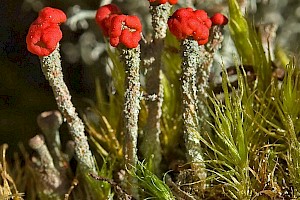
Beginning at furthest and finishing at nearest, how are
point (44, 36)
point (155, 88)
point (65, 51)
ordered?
point (65, 51)
point (155, 88)
point (44, 36)

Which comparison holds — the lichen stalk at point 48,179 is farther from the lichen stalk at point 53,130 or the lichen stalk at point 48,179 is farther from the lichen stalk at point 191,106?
the lichen stalk at point 191,106

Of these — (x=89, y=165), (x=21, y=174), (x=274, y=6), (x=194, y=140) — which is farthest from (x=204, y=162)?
(x=274, y=6)

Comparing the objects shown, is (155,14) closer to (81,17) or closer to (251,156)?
(251,156)

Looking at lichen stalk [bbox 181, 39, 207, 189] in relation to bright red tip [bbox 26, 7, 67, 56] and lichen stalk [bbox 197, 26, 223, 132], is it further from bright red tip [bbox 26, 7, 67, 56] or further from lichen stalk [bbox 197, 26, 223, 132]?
bright red tip [bbox 26, 7, 67, 56]

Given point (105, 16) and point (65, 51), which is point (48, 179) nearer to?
point (105, 16)

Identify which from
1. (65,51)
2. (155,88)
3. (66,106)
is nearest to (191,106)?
(155,88)

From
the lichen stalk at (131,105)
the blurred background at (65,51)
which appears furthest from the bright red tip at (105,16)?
the blurred background at (65,51)
